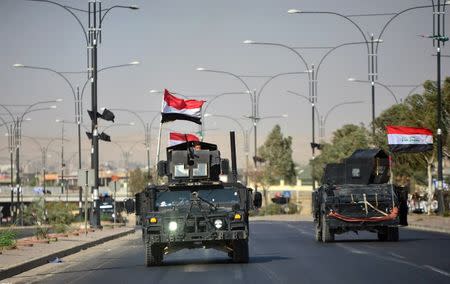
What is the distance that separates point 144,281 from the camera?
19.8 metres

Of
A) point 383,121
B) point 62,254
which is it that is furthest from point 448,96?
point 62,254

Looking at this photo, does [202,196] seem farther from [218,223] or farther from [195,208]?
[218,223]

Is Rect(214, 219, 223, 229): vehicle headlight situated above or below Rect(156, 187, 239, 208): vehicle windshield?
below

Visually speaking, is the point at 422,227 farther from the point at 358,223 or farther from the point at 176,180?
the point at 176,180

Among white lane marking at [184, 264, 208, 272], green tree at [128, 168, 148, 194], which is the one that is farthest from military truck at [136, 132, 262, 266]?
green tree at [128, 168, 148, 194]

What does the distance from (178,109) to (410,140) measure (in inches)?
940

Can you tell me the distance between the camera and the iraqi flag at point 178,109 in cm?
3456

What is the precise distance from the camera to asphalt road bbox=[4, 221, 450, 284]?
19.6 meters

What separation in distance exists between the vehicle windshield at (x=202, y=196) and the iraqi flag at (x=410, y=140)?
106 ft

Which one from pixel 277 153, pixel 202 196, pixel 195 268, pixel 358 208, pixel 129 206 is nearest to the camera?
pixel 195 268

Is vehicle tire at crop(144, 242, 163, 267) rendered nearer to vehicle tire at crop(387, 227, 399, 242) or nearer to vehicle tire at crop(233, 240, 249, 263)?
vehicle tire at crop(233, 240, 249, 263)

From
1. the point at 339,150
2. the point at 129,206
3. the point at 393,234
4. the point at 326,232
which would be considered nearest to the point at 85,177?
the point at 326,232

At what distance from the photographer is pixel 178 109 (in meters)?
35.1

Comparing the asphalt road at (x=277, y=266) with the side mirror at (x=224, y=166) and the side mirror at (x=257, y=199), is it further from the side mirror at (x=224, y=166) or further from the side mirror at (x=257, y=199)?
the side mirror at (x=224, y=166)
